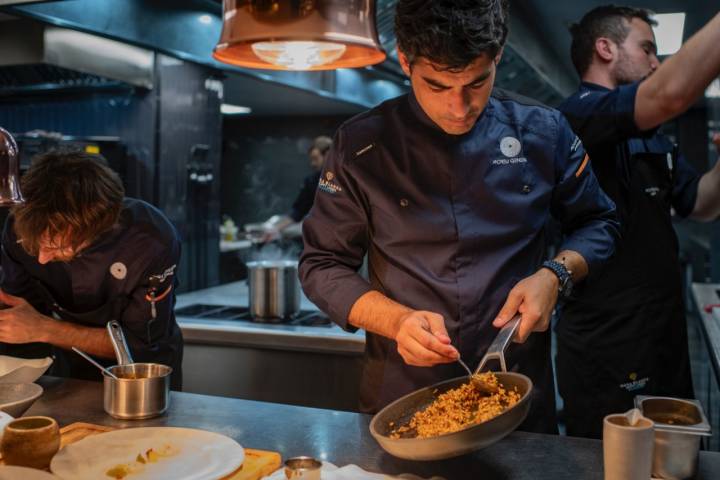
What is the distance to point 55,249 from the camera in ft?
6.57

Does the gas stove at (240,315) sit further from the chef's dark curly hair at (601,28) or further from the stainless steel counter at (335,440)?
the chef's dark curly hair at (601,28)

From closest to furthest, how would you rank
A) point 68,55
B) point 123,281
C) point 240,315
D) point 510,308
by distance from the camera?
1. point 510,308
2. point 123,281
3. point 240,315
4. point 68,55

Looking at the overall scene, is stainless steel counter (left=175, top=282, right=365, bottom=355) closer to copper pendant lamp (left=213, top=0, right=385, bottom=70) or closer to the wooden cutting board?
the wooden cutting board

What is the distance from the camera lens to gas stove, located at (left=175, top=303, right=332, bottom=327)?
319cm

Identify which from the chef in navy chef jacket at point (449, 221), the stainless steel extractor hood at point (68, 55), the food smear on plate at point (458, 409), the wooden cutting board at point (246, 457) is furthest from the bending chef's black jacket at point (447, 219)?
the stainless steel extractor hood at point (68, 55)

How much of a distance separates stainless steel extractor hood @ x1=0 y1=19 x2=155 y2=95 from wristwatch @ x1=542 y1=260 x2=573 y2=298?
3156 mm

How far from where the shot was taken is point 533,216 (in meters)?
1.72

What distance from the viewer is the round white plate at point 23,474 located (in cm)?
121

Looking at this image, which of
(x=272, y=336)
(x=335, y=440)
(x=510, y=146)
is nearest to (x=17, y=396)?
(x=335, y=440)

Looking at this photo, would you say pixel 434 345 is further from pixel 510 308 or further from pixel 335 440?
pixel 335 440

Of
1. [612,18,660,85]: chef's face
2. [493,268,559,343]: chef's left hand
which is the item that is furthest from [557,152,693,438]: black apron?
[493,268,559,343]: chef's left hand

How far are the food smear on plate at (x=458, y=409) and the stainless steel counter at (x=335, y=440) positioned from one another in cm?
8

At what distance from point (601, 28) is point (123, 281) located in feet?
5.55

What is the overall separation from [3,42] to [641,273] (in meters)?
3.65
